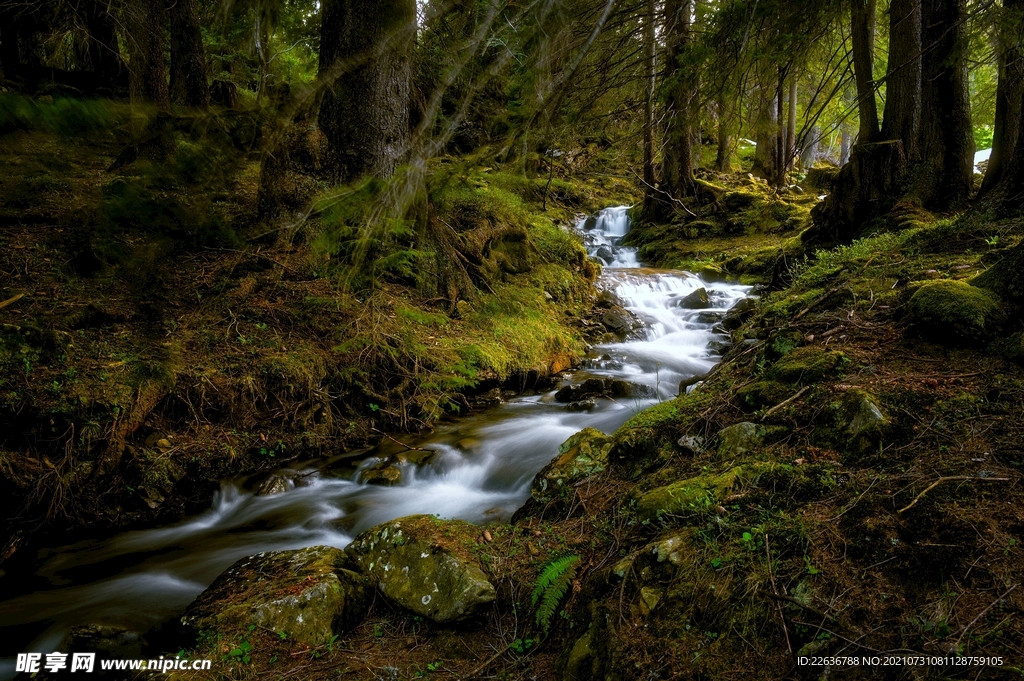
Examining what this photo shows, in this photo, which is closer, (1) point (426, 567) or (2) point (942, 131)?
(1) point (426, 567)

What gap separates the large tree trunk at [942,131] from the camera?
23.4 ft

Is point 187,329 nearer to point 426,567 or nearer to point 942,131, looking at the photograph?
point 426,567

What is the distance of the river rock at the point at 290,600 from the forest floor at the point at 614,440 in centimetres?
9

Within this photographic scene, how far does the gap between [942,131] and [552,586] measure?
27.8 feet

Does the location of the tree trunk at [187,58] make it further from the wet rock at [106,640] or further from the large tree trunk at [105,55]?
the wet rock at [106,640]

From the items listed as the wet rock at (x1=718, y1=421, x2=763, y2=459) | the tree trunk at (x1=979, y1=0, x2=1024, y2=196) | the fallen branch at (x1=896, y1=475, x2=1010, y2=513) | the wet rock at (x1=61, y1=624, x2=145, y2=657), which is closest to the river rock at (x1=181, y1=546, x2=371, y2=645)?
the wet rock at (x1=61, y1=624, x2=145, y2=657)

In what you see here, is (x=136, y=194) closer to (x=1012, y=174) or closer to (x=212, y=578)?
(x=212, y=578)

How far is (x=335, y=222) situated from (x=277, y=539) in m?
2.67

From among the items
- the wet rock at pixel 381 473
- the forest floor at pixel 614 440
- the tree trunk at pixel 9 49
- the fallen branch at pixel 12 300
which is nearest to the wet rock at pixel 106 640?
the forest floor at pixel 614 440

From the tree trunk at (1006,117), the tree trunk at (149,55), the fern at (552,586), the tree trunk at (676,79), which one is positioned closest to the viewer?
the fern at (552,586)

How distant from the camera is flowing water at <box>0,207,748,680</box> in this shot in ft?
11.1

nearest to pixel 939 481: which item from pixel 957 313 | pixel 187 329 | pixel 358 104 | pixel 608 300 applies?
pixel 957 313

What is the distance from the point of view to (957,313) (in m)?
3.12

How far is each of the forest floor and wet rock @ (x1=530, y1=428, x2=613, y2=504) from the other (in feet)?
0.40
